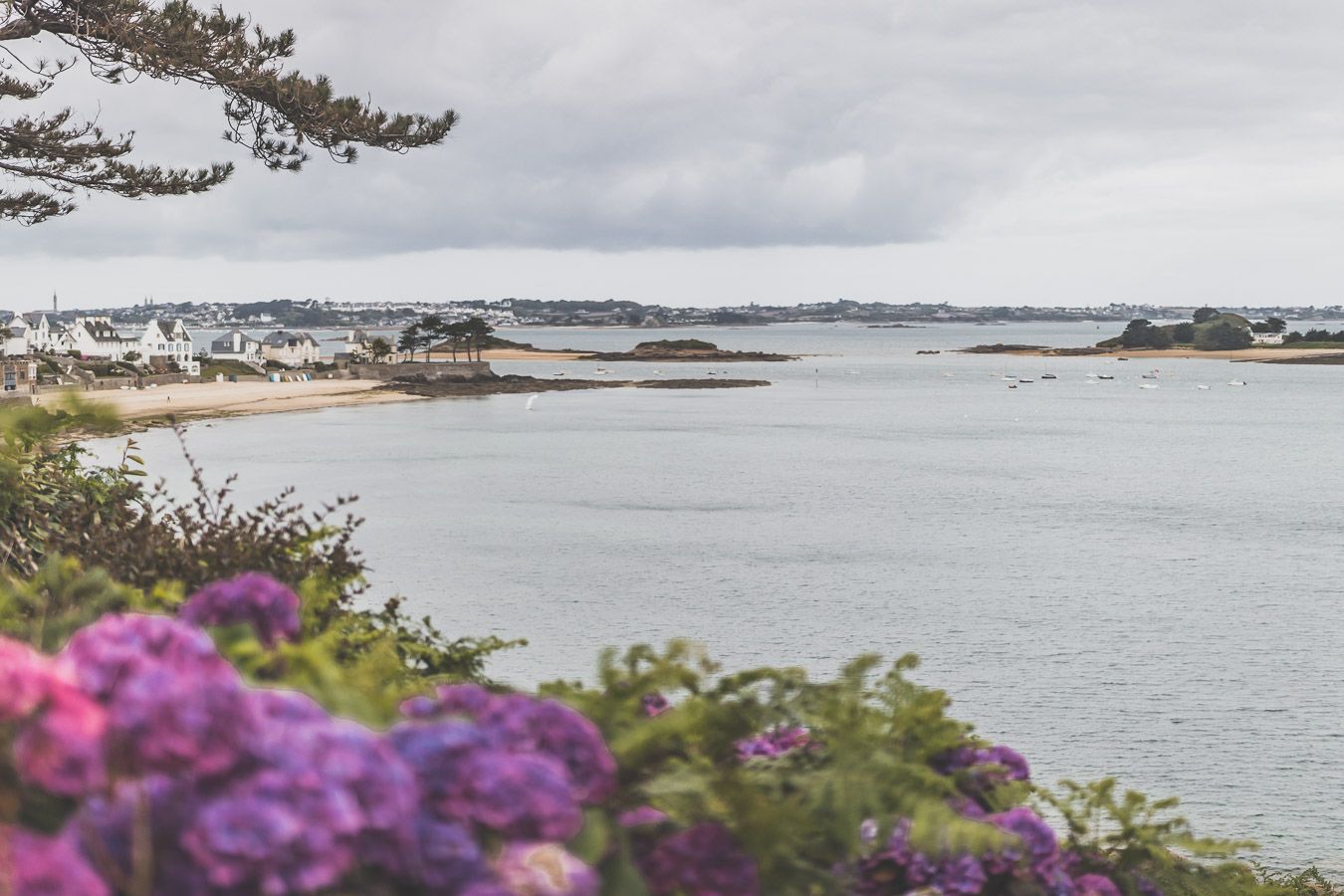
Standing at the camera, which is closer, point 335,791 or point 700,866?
point 335,791

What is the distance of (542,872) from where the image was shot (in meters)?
1.78

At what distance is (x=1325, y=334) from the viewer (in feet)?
648

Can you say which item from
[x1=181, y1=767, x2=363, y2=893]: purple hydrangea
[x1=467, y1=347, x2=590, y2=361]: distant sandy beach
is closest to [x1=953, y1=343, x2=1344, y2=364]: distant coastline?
[x1=467, y1=347, x2=590, y2=361]: distant sandy beach

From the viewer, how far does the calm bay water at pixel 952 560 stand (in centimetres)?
1791

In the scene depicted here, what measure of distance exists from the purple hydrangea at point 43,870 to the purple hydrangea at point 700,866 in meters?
0.98

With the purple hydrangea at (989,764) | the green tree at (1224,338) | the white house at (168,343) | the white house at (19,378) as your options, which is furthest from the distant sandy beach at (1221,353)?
the purple hydrangea at (989,764)

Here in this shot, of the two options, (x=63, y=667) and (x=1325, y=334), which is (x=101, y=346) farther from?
(x=1325, y=334)

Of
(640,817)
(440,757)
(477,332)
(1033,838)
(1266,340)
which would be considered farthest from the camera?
(1266,340)

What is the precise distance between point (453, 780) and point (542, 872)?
0.18 metres

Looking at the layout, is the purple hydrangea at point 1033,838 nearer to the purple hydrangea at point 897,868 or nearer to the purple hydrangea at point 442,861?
the purple hydrangea at point 897,868

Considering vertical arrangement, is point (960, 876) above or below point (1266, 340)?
below

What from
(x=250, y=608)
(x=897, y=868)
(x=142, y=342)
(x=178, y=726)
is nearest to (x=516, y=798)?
(x=178, y=726)

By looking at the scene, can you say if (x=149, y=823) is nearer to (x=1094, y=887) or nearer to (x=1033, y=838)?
(x=1033, y=838)

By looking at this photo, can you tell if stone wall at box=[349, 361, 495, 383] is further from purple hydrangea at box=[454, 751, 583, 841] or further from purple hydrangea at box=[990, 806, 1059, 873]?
purple hydrangea at box=[454, 751, 583, 841]
